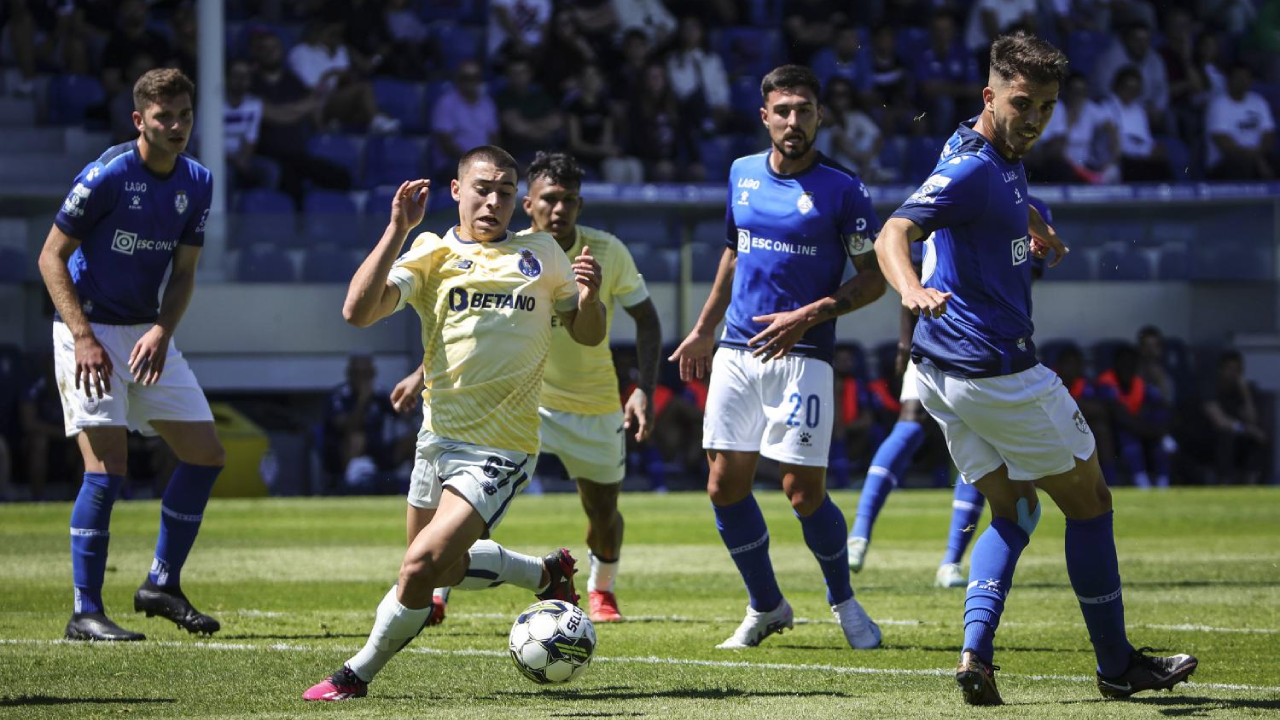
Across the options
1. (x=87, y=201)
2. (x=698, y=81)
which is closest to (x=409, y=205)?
(x=87, y=201)

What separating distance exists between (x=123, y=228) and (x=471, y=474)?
2625mm

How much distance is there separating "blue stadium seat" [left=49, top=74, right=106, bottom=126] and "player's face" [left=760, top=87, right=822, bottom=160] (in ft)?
46.9

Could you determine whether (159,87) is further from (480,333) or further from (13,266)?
(13,266)

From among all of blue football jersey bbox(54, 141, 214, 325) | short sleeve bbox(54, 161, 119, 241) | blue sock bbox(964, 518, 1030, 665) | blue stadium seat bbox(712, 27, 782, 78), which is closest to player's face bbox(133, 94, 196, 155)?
blue football jersey bbox(54, 141, 214, 325)

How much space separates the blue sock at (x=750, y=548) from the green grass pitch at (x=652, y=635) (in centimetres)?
23

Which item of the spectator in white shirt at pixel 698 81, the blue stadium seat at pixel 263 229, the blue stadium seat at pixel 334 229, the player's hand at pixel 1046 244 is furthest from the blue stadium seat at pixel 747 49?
the player's hand at pixel 1046 244

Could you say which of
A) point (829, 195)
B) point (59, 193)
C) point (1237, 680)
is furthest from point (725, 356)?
point (59, 193)

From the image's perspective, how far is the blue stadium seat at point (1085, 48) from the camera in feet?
75.0

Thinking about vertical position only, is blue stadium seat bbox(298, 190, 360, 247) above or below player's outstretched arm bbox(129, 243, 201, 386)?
below

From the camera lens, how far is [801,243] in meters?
7.32

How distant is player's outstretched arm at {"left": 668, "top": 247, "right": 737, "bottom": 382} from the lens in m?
7.48

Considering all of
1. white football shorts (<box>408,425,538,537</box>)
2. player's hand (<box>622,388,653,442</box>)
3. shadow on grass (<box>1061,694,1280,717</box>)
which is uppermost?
white football shorts (<box>408,425,538,537</box>)

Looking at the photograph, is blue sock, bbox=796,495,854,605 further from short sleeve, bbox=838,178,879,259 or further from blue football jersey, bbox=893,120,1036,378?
blue football jersey, bbox=893,120,1036,378

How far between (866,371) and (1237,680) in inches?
471
